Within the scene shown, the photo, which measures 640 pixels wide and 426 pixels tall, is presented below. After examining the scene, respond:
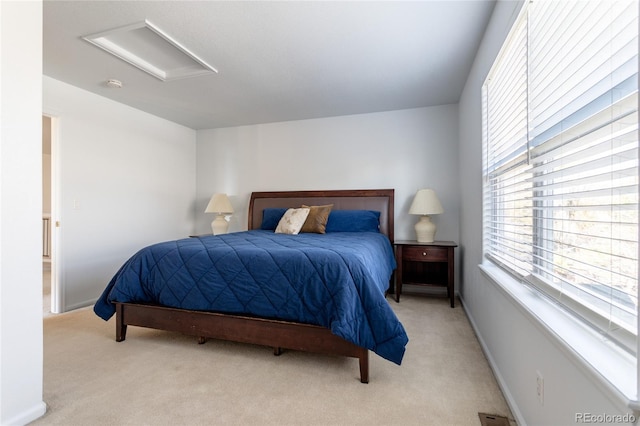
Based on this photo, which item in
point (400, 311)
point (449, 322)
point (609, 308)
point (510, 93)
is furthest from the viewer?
point (400, 311)

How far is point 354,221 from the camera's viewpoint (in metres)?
3.78

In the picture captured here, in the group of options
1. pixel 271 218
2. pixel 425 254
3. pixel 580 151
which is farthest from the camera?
pixel 271 218

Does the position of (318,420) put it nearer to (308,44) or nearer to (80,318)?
(308,44)

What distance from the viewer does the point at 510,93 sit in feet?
5.82

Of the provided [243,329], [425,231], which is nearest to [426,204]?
[425,231]

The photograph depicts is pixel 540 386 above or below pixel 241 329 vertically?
above

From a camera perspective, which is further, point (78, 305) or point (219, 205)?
point (219, 205)

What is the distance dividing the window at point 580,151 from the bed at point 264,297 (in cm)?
88

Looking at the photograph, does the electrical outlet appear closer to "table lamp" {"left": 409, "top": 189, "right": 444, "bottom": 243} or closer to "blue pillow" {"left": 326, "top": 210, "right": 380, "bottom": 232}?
"table lamp" {"left": 409, "top": 189, "right": 444, "bottom": 243}

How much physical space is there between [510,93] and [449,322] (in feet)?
6.65

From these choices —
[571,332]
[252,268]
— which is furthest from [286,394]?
[571,332]

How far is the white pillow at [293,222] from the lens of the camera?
3.49m

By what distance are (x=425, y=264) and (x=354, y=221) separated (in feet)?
3.42

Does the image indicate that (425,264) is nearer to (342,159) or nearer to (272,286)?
(342,159)
